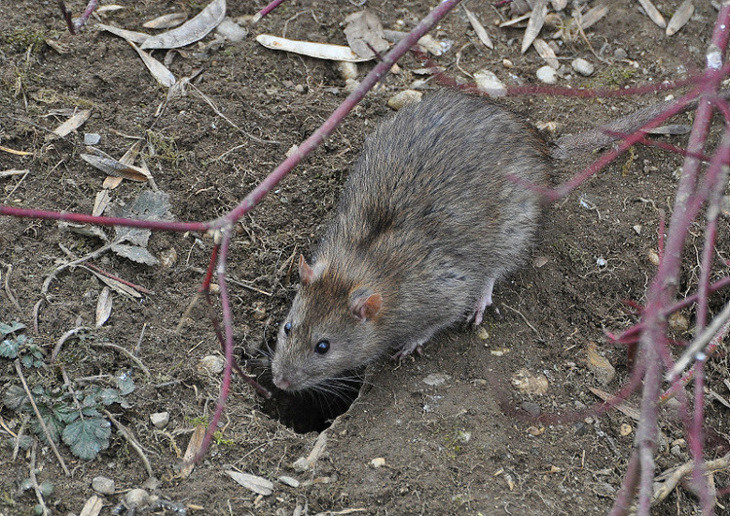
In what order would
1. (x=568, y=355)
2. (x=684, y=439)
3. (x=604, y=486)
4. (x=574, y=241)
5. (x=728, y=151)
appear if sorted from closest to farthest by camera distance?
1. (x=728, y=151)
2. (x=604, y=486)
3. (x=684, y=439)
4. (x=568, y=355)
5. (x=574, y=241)

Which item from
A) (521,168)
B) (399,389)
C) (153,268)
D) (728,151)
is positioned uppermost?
(728,151)

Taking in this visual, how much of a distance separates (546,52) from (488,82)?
0.67m

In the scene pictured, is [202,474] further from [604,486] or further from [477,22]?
[477,22]

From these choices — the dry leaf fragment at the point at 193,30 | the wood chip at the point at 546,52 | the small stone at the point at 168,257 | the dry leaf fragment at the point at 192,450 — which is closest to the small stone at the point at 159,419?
the dry leaf fragment at the point at 192,450

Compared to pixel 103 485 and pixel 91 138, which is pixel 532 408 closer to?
pixel 103 485

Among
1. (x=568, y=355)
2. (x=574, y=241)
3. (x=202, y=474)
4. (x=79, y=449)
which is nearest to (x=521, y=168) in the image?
(x=574, y=241)

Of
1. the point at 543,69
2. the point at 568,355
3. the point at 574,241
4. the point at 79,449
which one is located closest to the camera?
the point at 79,449

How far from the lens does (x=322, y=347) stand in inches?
196

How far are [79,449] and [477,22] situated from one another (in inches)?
182

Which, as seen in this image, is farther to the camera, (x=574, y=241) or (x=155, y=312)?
(x=574, y=241)

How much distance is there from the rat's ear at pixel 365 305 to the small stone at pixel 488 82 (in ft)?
6.77

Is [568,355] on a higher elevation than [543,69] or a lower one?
lower

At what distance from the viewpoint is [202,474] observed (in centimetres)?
412

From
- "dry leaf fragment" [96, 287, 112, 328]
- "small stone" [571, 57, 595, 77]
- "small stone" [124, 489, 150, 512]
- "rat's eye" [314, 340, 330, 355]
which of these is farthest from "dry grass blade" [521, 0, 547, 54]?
"small stone" [124, 489, 150, 512]
